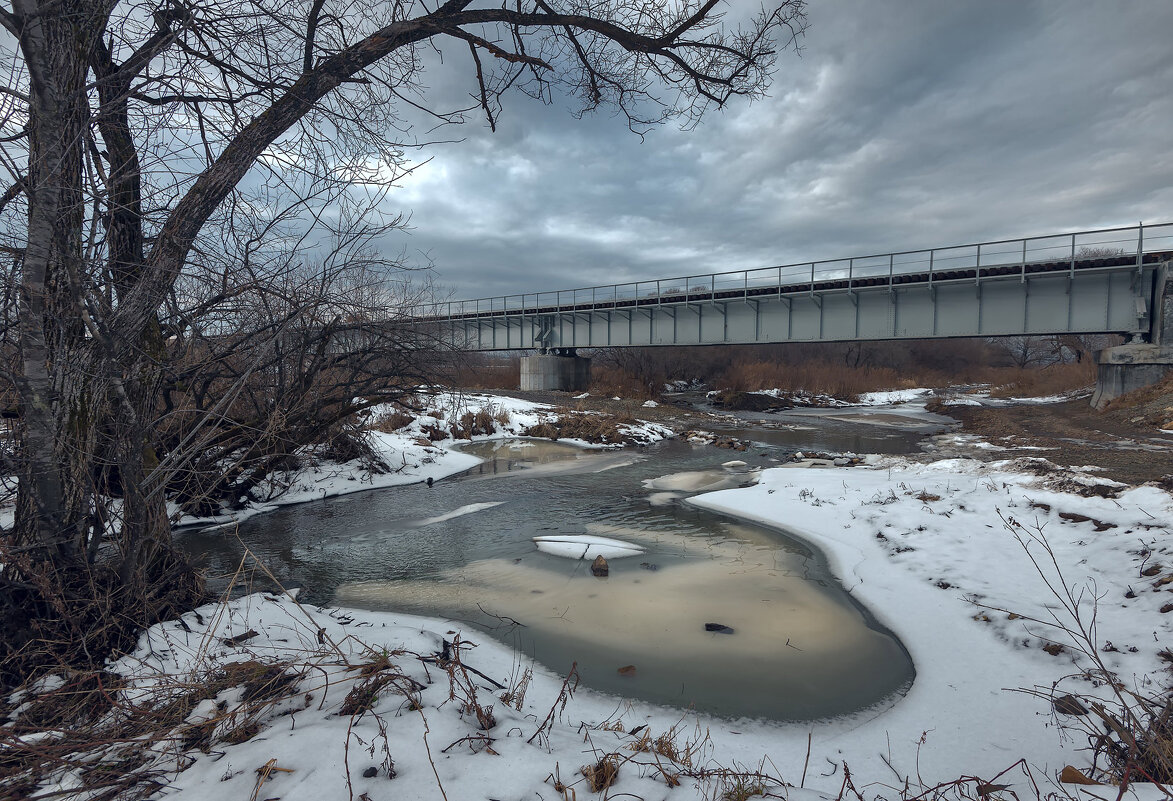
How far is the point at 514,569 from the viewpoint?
292 inches

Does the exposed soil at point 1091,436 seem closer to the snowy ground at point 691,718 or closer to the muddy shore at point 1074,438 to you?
the muddy shore at point 1074,438

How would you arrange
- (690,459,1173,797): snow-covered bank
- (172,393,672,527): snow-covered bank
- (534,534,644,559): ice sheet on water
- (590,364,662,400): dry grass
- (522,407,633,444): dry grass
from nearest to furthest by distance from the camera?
(690,459,1173,797): snow-covered bank, (534,534,644,559): ice sheet on water, (172,393,672,527): snow-covered bank, (522,407,633,444): dry grass, (590,364,662,400): dry grass

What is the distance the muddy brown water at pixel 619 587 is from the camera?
477cm

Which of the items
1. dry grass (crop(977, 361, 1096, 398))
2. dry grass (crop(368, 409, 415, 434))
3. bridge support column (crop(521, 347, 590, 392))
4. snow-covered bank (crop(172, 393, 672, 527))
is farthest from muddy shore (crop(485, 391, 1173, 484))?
bridge support column (crop(521, 347, 590, 392))

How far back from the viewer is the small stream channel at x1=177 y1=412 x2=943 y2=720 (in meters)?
4.78

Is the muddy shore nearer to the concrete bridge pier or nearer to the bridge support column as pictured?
the concrete bridge pier

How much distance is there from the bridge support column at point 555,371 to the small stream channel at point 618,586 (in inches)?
1285

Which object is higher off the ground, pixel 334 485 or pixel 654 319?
pixel 654 319

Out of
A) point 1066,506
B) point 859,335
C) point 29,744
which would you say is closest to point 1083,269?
point 859,335

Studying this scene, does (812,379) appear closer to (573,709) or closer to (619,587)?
(619,587)

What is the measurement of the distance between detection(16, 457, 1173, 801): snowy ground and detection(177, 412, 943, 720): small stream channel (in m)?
0.34

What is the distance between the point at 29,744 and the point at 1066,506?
34.3 feet

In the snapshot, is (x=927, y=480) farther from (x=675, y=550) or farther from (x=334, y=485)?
(x=334, y=485)

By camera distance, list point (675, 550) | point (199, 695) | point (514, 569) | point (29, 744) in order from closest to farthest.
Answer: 1. point (29, 744)
2. point (199, 695)
3. point (514, 569)
4. point (675, 550)
